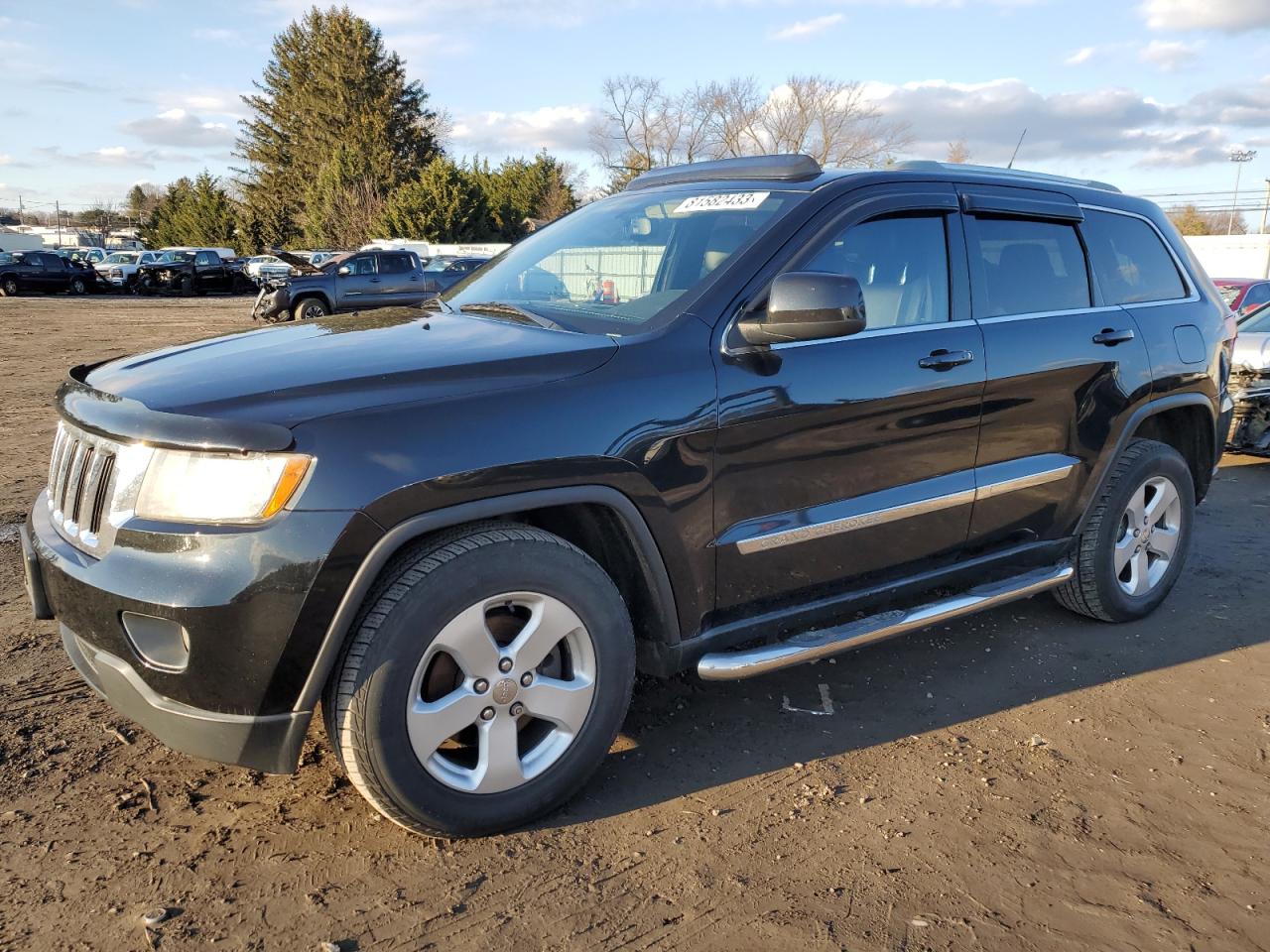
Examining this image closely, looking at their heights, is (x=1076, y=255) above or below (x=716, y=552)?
above

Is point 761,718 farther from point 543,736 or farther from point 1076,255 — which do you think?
point 1076,255

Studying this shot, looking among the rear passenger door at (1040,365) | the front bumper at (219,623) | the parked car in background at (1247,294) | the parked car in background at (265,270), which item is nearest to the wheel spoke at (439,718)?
the front bumper at (219,623)

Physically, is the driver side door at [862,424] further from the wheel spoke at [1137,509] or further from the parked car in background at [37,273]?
the parked car in background at [37,273]

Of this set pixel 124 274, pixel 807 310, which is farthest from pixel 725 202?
pixel 124 274

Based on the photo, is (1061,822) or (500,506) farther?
(1061,822)

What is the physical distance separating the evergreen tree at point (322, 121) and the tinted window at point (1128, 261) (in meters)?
56.6

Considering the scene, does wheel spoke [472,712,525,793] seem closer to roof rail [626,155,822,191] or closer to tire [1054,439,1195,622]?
roof rail [626,155,822,191]

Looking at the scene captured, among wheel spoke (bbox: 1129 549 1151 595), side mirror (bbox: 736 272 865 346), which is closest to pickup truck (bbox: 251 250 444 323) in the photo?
wheel spoke (bbox: 1129 549 1151 595)

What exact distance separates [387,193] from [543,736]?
2273 inches

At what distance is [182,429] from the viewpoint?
7.52ft

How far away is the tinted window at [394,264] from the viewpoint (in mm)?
21844

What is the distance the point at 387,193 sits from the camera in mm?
55969

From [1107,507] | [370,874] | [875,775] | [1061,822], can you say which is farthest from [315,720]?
[1107,507]

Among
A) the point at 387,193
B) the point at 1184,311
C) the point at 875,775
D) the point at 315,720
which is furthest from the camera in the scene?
the point at 387,193
